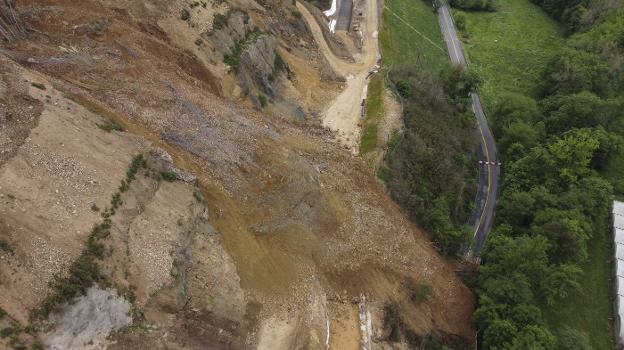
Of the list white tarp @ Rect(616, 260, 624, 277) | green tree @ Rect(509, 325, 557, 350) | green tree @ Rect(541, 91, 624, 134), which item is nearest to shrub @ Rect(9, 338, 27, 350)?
green tree @ Rect(509, 325, 557, 350)

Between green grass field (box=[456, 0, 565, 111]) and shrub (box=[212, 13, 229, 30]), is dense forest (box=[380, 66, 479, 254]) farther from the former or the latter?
shrub (box=[212, 13, 229, 30])

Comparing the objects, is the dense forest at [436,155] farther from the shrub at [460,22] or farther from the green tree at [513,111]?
the shrub at [460,22]

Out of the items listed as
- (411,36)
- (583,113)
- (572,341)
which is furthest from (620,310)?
(411,36)

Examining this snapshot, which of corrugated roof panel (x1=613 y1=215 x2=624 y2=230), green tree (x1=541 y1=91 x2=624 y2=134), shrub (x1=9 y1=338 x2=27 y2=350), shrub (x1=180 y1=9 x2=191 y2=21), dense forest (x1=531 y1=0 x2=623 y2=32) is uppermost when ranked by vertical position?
dense forest (x1=531 y1=0 x2=623 y2=32)

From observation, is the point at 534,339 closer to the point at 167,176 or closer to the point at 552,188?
the point at 552,188

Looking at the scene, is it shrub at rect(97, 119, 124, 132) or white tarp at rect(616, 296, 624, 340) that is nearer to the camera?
shrub at rect(97, 119, 124, 132)

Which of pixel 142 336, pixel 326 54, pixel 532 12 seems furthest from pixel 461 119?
pixel 532 12

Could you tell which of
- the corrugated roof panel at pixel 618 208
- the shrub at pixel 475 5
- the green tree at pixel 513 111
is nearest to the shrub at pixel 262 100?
the green tree at pixel 513 111

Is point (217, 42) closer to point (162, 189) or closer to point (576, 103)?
point (162, 189)
